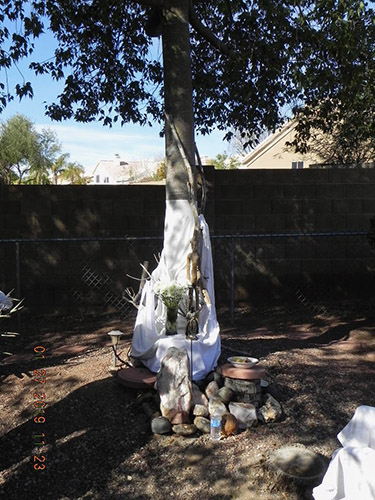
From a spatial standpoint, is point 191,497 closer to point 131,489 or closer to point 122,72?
point 131,489

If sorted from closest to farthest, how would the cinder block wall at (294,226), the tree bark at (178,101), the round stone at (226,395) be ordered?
the round stone at (226,395)
the tree bark at (178,101)
the cinder block wall at (294,226)

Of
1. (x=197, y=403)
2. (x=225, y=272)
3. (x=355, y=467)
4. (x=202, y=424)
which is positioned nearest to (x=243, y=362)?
(x=197, y=403)

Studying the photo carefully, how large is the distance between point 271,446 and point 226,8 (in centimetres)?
601

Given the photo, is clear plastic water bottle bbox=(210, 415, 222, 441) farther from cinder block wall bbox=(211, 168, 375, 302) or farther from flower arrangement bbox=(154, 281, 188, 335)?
cinder block wall bbox=(211, 168, 375, 302)

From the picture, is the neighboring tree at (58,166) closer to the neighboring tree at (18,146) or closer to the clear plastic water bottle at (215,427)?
the neighboring tree at (18,146)

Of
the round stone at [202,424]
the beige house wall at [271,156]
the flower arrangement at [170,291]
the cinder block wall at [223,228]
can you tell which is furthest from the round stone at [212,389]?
the beige house wall at [271,156]

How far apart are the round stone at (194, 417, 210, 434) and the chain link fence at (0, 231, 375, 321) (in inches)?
170

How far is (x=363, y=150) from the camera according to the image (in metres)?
15.8

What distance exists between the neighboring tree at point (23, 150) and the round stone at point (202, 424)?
1326 inches

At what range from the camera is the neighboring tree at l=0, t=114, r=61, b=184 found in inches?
1475

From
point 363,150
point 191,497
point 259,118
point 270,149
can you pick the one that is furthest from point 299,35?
point 270,149

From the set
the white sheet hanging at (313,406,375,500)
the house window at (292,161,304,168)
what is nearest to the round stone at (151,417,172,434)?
the white sheet hanging at (313,406,375,500)

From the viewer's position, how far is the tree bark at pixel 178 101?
17.0 feet

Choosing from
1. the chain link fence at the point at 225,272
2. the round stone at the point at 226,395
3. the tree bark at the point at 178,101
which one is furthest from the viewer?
the chain link fence at the point at 225,272
